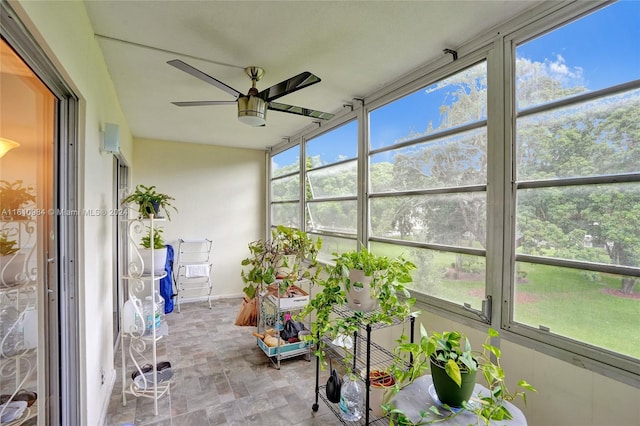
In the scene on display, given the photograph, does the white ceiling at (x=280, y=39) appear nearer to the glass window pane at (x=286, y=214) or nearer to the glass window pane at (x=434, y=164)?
the glass window pane at (x=434, y=164)

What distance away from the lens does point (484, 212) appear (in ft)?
6.26

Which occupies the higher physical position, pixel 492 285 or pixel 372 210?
pixel 372 210

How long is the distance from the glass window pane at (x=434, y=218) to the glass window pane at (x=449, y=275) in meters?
0.10

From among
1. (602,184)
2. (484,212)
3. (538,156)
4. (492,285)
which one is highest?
(538,156)

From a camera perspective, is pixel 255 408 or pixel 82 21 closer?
pixel 82 21

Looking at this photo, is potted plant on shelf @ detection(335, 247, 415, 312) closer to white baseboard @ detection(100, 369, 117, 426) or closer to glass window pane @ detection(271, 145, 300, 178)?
white baseboard @ detection(100, 369, 117, 426)

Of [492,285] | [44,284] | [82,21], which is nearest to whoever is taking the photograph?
[44,284]

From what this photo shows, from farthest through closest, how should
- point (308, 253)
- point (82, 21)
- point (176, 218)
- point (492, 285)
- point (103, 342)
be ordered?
1. point (176, 218)
2. point (308, 253)
3. point (103, 342)
4. point (492, 285)
5. point (82, 21)

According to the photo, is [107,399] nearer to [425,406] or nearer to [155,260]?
[155,260]

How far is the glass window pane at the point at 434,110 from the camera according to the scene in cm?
199

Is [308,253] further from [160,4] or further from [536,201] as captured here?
[160,4]

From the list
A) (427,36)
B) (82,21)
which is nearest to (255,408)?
(82,21)

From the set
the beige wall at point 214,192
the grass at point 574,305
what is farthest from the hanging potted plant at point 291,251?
the beige wall at point 214,192

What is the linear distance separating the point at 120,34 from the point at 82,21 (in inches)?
12.1
